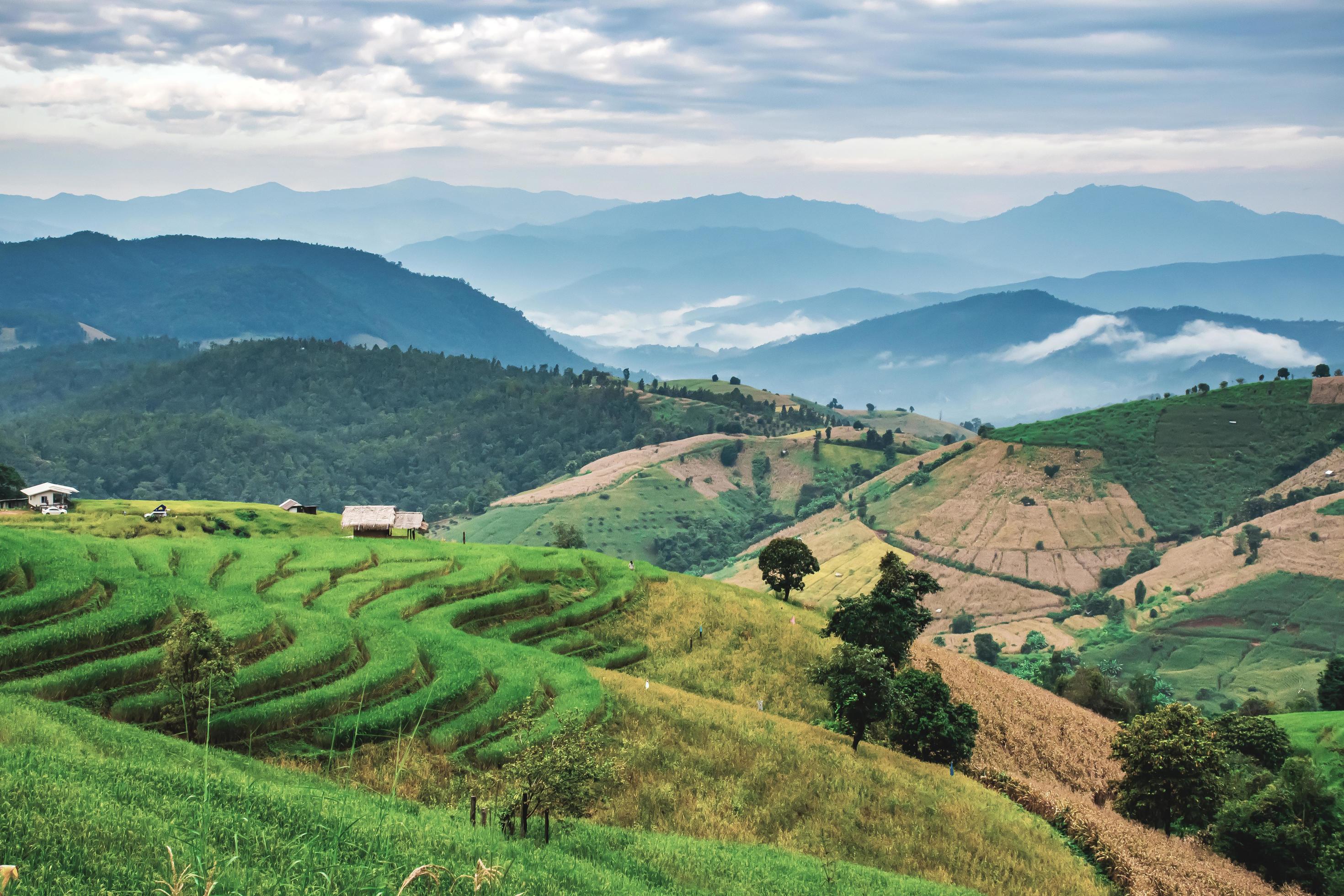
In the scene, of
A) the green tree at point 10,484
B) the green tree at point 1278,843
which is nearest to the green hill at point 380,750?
the green tree at point 1278,843

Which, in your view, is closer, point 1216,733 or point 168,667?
point 168,667

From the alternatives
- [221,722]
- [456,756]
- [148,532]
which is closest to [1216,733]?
[456,756]

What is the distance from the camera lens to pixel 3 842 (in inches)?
791

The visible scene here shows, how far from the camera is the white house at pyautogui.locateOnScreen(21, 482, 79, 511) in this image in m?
107

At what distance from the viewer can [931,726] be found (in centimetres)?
5888

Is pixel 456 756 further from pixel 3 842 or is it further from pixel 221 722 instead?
pixel 3 842

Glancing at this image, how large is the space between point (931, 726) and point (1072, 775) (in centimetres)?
1647

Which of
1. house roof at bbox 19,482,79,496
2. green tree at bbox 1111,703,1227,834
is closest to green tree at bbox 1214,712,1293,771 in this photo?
green tree at bbox 1111,703,1227,834

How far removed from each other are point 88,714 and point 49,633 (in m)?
10.0

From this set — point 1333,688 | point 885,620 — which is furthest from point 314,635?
point 1333,688

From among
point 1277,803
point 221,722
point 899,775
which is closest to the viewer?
point 221,722

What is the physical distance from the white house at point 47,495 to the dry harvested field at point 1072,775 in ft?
297

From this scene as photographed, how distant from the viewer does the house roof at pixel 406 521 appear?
95.2 meters

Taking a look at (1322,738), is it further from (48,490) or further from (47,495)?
(48,490)
